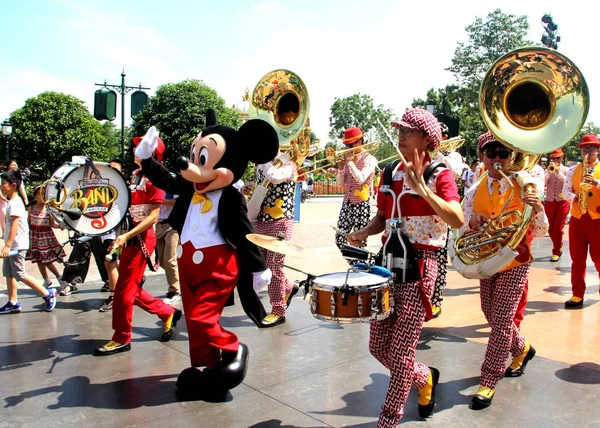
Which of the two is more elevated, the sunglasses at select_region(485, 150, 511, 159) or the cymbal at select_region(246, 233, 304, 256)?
the sunglasses at select_region(485, 150, 511, 159)

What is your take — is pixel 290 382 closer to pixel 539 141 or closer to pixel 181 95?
pixel 539 141

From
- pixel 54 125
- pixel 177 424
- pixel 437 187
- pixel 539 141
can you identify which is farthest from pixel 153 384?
pixel 54 125

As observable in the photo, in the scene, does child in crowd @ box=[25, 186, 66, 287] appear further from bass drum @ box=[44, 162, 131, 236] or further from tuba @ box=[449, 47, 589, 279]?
tuba @ box=[449, 47, 589, 279]

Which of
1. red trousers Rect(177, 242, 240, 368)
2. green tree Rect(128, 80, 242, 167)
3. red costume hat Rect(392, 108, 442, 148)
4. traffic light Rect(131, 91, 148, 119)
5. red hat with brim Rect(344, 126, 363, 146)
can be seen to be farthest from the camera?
green tree Rect(128, 80, 242, 167)

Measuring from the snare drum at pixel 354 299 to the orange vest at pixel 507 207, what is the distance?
1096mm

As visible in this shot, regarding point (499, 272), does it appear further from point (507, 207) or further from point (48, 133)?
point (48, 133)

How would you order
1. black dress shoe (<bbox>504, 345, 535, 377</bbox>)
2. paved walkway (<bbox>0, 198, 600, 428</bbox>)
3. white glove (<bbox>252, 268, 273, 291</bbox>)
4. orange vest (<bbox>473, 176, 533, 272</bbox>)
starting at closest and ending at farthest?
paved walkway (<bbox>0, 198, 600, 428</bbox>)
orange vest (<bbox>473, 176, 533, 272</bbox>)
white glove (<bbox>252, 268, 273, 291</bbox>)
black dress shoe (<bbox>504, 345, 535, 377</bbox>)

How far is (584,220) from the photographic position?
19.8 feet

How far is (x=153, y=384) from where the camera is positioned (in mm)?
3822

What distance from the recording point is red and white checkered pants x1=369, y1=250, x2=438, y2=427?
2.82m

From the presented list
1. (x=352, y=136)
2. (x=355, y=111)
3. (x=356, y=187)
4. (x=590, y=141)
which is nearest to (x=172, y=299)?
(x=356, y=187)

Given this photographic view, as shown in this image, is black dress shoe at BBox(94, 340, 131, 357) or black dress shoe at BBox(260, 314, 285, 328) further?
black dress shoe at BBox(260, 314, 285, 328)

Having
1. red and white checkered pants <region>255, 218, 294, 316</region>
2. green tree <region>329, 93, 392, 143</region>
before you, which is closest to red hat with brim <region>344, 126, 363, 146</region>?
red and white checkered pants <region>255, 218, 294, 316</region>

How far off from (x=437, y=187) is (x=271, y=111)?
9.63 feet
